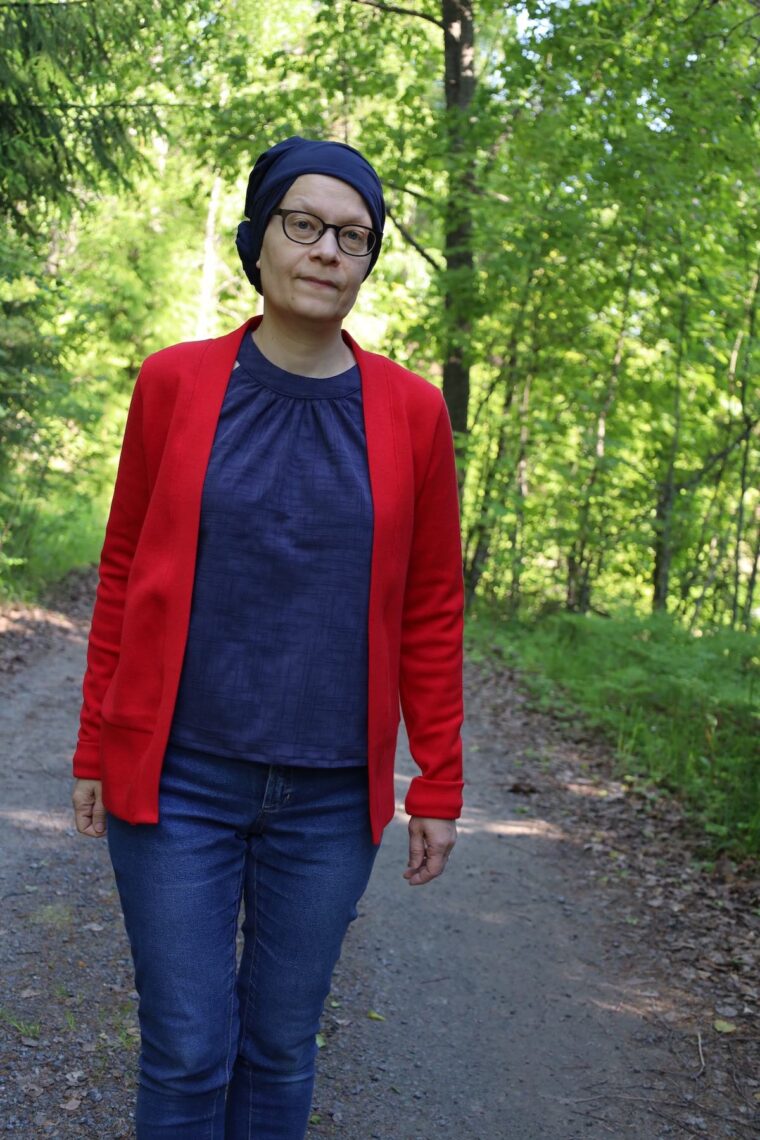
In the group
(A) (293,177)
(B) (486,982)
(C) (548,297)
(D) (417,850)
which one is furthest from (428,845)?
(C) (548,297)

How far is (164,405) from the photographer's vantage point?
214cm

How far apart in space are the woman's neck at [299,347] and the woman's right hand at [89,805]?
34.5 inches

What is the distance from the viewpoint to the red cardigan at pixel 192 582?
6.73ft

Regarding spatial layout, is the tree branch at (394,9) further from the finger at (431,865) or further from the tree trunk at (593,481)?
the finger at (431,865)

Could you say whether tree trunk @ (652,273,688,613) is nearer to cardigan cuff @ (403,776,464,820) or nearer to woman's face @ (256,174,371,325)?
cardigan cuff @ (403,776,464,820)

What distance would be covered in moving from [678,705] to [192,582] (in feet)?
20.8

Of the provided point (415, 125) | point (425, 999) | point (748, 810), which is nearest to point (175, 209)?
point (415, 125)

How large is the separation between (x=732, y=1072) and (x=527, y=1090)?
2.46ft

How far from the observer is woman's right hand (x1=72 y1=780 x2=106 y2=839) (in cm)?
220

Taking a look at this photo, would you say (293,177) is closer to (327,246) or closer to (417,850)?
(327,246)

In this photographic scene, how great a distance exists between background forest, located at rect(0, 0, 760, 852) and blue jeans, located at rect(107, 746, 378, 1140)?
418cm

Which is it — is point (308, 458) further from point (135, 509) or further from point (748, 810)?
point (748, 810)

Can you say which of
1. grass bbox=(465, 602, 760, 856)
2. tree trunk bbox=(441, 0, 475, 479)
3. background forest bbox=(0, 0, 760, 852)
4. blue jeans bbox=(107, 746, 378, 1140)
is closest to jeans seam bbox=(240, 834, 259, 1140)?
blue jeans bbox=(107, 746, 378, 1140)

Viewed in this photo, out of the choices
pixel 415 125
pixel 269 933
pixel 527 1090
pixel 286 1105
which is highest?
pixel 415 125
